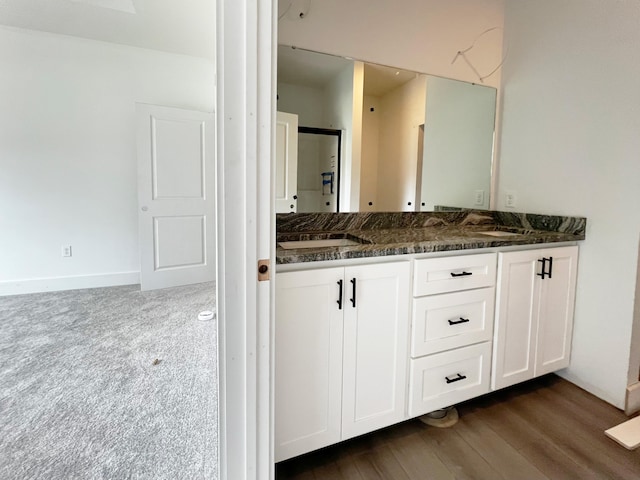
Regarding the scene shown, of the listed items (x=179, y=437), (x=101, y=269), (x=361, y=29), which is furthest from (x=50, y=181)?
(x=361, y=29)

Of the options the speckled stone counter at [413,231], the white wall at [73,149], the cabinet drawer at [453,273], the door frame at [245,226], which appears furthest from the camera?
the white wall at [73,149]

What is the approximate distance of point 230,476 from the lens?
34.6 inches

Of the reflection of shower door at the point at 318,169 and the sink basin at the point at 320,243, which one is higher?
the reflection of shower door at the point at 318,169

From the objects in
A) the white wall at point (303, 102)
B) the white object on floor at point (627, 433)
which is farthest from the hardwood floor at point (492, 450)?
the white wall at point (303, 102)

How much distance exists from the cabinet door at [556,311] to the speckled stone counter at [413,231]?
0.41ft

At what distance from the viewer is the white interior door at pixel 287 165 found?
5.50 feet

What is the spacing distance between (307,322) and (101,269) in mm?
3380

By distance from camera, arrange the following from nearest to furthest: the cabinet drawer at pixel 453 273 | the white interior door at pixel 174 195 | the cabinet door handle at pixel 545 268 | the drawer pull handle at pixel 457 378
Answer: the cabinet drawer at pixel 453 273 → the drawer pull handle at pixel 457 378 → the cabinet door handle at pixel 545 268 → the white interior door at pixel 174 195

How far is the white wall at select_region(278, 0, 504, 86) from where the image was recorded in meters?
1.65

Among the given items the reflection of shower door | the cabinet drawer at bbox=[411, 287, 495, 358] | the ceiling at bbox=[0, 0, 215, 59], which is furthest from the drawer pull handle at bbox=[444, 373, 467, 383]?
the ceiling at bbox=[0, 0, 215, 59]

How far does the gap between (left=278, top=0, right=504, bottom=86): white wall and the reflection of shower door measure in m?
0.44

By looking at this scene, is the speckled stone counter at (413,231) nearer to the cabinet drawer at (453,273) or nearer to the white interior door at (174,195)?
the cabinet drawer at (453,273)

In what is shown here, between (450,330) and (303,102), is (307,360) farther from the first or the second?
(303,102)

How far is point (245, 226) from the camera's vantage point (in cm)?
81
